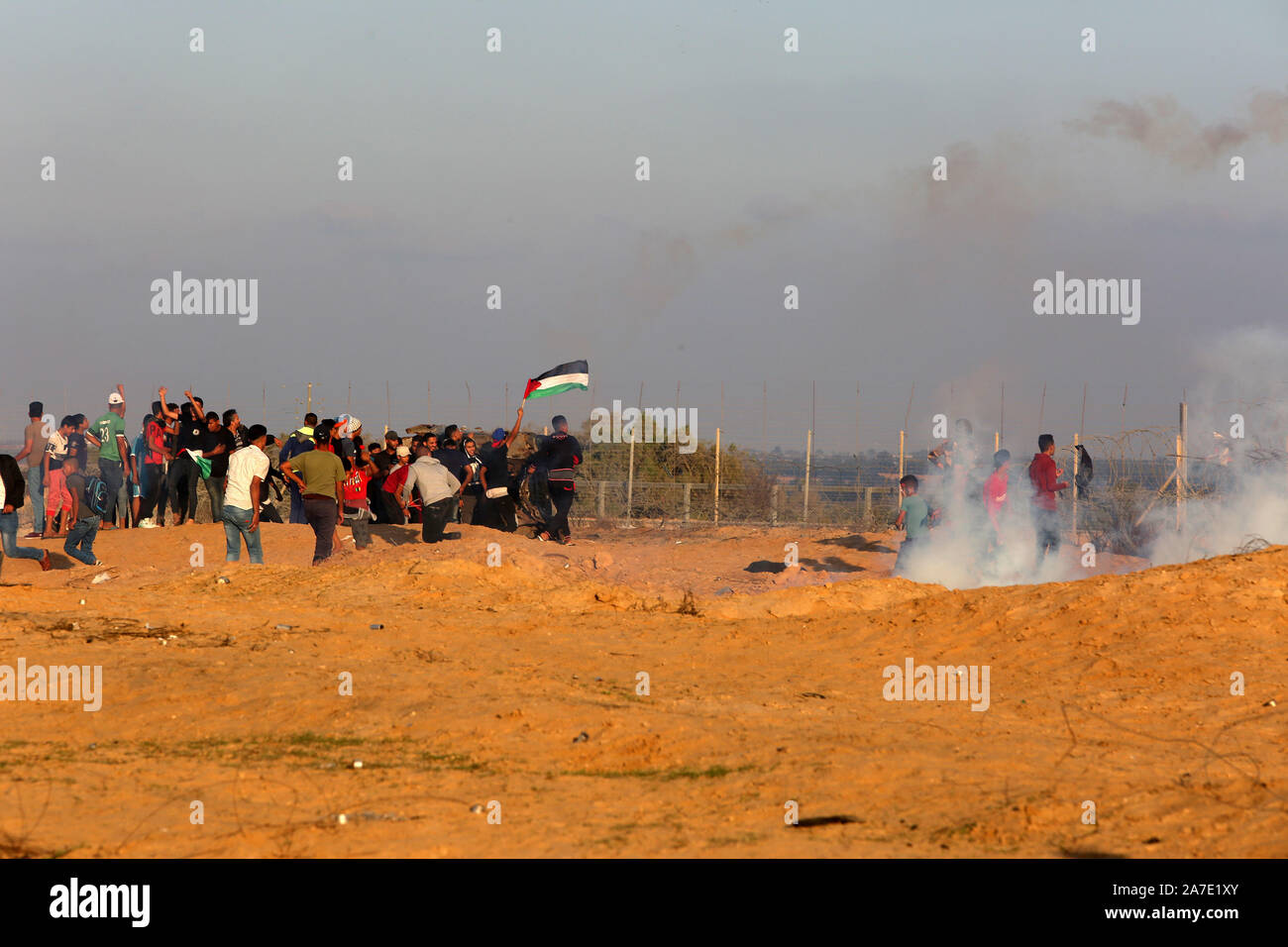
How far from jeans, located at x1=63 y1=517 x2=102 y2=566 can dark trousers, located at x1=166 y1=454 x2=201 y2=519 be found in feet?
5.93

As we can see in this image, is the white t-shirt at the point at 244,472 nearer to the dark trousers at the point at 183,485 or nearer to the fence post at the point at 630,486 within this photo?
the dark trousers at the point at 183,485

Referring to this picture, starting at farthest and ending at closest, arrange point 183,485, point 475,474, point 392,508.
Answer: point 392,508, point 475,474, point 183,485

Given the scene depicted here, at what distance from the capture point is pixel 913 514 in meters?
13.2

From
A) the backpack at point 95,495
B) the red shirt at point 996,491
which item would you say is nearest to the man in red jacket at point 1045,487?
the red shirt at point 996,491

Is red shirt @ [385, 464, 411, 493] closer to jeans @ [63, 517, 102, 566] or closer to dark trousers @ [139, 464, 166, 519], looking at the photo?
dark trousers @ [139, 464, 166, 519]

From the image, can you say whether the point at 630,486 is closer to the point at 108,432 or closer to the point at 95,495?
the point at 108,432

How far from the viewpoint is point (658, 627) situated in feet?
36.6

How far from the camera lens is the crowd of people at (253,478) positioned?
1310 cm

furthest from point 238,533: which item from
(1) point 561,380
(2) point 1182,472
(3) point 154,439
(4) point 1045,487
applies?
(2) point 1182,472

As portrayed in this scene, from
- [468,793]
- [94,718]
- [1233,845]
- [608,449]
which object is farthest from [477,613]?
[608,449]

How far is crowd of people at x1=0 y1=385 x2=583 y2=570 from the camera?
13102 millimetres

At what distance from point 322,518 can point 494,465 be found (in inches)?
176
